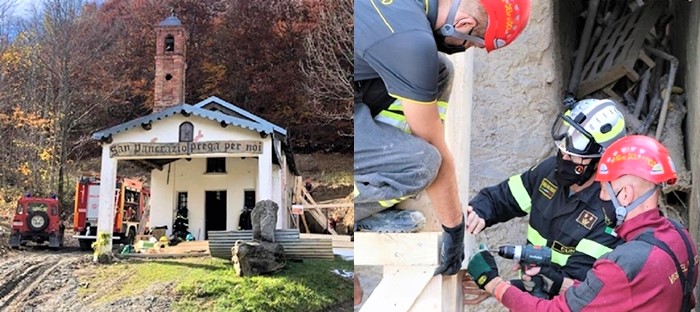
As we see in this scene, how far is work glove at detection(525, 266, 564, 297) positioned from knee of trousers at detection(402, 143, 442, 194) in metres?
0.35

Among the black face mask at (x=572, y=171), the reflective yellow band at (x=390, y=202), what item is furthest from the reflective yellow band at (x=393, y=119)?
the black face mask at (x=572, y=171)

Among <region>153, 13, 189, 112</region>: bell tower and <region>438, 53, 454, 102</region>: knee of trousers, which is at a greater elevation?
<region>153, 13, 189, 112</region>: bell tower

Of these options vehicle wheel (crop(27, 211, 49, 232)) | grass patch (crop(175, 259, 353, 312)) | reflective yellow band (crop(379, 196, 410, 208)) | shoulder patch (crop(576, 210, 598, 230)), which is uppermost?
vehicle wheel (crop(27, 211, 49, 232))

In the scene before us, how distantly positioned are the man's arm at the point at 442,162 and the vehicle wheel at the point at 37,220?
54.5 inches

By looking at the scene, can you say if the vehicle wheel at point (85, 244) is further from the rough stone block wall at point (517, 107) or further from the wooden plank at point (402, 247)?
the rough stone block wall at point (517, 107)

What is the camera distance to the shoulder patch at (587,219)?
1.47 metres

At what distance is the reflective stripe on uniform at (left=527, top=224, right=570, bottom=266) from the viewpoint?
1.50 metres

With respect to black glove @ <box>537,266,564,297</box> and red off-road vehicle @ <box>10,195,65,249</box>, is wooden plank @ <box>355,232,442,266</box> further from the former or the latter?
red off-road vehicle @ <box>10,195,65,249</box>

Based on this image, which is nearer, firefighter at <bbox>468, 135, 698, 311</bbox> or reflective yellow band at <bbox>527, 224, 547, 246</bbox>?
firefighter at <bbox>468, 135, 698, 311</bbox>

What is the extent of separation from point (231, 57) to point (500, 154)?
0.84 metres

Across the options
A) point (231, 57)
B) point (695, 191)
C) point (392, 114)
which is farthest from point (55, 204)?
point (695, 191)

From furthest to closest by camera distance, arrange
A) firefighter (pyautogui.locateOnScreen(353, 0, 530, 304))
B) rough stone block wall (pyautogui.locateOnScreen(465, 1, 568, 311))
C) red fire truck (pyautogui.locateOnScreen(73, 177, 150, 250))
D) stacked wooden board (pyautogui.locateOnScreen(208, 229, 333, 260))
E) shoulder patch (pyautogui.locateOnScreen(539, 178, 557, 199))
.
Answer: red fire truck (pyautogui.locateOnScreen(73, 177, 150, 250)), stacked wooden board (pyautogui.locateOnScreen(208, 229, 333, 260)), rough stone block wall (pyautogui.locateOnScreen(465, 1, 568, 311)), shoulder patch (pyautogui.locateOnScreen(539, 178, 557, 199)), firefighter (pyautogui.locateOnScreen(353, 0, 530, 304))

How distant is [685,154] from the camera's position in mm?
1836

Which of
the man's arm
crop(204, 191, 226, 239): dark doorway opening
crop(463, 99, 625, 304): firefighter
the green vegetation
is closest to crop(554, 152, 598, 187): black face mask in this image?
crop(463, 99, 625, 304): firefighter
